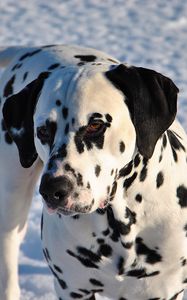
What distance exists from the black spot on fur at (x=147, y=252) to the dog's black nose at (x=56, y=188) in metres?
0.66

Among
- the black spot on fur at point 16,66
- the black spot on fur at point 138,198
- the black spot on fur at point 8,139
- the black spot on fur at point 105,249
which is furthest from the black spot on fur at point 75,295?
the black spot on fur at point 16,66

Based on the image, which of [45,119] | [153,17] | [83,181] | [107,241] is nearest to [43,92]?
[45,119]

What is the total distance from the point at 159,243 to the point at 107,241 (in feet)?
0.74

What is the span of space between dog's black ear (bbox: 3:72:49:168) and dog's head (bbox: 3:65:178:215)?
58 millimetres

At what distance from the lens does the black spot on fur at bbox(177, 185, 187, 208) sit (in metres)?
3.53

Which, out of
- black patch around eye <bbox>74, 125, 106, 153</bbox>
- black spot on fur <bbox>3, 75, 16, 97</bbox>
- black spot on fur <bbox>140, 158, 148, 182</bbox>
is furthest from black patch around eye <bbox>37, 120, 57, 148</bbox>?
black spot on fur <bbox>3, 75, 16, 97</bbox>

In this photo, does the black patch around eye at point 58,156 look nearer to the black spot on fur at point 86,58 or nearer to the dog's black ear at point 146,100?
the dog's black ear at point 146,100

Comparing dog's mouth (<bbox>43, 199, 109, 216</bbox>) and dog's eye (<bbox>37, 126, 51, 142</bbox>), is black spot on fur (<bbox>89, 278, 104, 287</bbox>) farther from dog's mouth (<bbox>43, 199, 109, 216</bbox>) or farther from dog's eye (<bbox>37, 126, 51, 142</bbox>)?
dog's eye (<bbox>37, 126, 51, 142</bbox>)

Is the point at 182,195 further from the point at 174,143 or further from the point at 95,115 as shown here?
the point at 95,115

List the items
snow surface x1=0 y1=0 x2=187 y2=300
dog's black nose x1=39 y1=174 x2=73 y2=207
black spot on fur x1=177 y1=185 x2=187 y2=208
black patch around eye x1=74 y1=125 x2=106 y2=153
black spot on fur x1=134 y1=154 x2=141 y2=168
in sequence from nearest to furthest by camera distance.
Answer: dog's black nose x1=39 y1=174 x2=73 y2=207 → black patch around eye x1=74 y1=125 x2=106 y2=153 → black spot on fur x1=134 y1=154 x2=141 y2=168 → black spot on fur x1=177 y1=185 x2=187 y2=208 → snow surface x1=0 y1=0 x2=187 y2=300

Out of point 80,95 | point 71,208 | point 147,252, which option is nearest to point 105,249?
point 147,252

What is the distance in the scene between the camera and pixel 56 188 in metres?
2.94

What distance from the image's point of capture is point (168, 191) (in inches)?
137

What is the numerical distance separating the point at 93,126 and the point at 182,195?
0.66 meters
